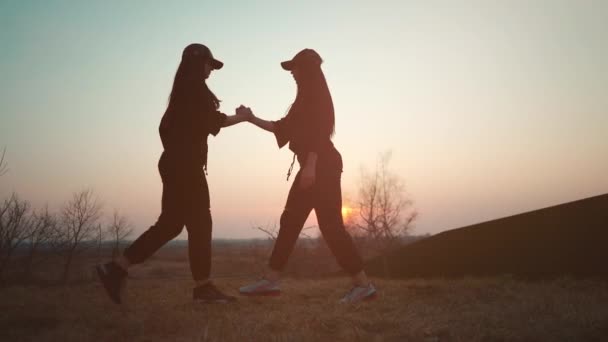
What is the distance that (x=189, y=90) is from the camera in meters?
3.54

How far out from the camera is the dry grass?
221 cm

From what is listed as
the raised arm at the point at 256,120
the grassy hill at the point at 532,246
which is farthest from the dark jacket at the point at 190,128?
the grassy hill at the point at 532,246

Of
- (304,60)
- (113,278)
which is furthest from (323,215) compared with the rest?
(113,278)

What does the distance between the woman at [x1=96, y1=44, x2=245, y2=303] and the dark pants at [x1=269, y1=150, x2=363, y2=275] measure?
0.72m

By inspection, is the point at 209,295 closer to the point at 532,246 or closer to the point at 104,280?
the point at 104,280

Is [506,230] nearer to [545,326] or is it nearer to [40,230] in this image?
[545,326]

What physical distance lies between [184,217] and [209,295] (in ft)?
2.48

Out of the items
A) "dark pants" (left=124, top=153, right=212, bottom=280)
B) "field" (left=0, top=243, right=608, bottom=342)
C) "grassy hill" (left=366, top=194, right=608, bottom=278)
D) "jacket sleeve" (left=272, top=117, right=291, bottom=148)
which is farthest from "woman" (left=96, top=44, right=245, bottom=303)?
"grassy hill" (left=366, top=194, right=608, bottom=278)

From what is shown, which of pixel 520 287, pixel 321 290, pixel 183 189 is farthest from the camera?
pixel 321 290

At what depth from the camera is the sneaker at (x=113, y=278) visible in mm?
3145

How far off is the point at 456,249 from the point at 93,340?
5621 mm

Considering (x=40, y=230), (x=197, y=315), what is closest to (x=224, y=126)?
(x=197, y=315)

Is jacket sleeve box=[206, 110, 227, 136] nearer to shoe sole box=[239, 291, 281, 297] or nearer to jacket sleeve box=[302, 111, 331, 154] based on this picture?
jacket sleeve box=[302, 111, 331, 154]

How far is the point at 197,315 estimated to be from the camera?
9.14 feet
